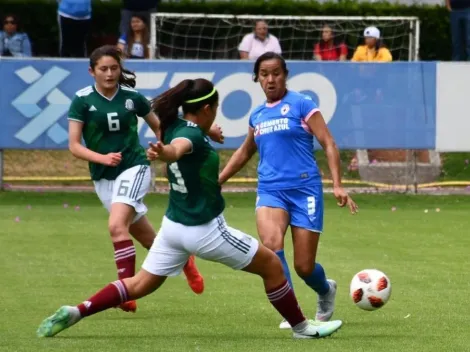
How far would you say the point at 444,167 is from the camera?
2058 cm

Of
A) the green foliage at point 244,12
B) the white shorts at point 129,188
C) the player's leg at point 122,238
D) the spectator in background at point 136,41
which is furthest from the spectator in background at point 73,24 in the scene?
the player's leg at point 122,238

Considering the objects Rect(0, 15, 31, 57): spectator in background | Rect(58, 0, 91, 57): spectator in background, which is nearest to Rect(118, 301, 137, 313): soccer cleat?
Rect(58, 0, 91, 57): spectator in background

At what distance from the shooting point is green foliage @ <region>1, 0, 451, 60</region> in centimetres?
2328

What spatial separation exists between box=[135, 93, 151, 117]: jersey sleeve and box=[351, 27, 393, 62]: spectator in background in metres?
10.6

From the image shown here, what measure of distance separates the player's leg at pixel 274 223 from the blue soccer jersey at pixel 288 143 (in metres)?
0.11

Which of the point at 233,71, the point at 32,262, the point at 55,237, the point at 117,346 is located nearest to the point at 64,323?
the point at 117,346

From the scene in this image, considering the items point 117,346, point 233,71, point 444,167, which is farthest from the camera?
point 444,167

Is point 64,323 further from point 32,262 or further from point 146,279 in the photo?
point 32,262

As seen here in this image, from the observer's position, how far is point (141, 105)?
401 inches

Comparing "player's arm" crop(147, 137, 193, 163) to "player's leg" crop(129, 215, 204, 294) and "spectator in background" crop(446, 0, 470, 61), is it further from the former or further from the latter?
"spectator in background" crop(446, 0, 470, 61)

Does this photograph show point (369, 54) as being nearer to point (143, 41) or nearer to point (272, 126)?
point (143, 41)

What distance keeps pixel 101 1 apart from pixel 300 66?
20.5ft

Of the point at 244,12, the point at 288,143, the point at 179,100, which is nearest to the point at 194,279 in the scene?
the point at 288,143

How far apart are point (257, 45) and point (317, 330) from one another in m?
12.6
